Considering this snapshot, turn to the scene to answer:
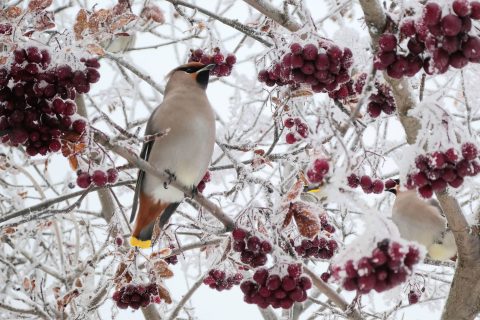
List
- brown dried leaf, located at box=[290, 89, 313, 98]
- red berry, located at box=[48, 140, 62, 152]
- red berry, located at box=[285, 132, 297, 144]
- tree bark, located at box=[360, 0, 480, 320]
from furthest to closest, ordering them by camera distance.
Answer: red berry, located at box=[285, 132, 297, 144], brown dried leaf, located at box=[290, 89, 313, 98], red berry, located at box=[48, 140, 62, 152], tree bark, located at box=[360, 0, 480, 320]

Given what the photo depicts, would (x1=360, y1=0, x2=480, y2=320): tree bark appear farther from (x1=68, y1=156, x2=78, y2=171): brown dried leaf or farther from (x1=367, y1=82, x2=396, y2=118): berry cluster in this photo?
(x1=68, y1=156, x2=78, y2=171): brown dried leaf

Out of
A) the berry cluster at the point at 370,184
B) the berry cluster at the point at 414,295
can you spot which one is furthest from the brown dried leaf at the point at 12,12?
the berry cluster at the point at 414,295

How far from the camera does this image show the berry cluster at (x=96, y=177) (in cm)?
230

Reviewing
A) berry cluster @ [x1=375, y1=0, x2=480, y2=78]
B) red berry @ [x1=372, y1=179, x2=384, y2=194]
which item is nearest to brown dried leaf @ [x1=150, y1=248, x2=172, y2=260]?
red berry @ [x1=372, y1=179, x2=384, y2=194]

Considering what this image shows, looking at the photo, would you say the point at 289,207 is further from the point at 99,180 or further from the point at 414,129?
the point at 99,180

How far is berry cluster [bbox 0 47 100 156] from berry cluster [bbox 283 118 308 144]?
3.03ft

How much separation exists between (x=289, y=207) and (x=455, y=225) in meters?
0.55

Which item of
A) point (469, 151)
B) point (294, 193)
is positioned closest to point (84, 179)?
point (294, 193)

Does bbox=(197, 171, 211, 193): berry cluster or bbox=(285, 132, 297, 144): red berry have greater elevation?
bbox=(197, 171, 211, 193): berry cluster

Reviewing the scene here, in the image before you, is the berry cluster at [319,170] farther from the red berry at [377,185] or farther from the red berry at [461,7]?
the red berry at [377,185]

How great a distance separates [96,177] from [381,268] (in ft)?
4.01

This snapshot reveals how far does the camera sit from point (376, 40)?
1.71m

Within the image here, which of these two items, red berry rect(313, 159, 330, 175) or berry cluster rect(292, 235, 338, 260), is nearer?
red berry rect(313, 159, 330, 175)

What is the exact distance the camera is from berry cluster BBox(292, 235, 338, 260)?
2574 millimetres
